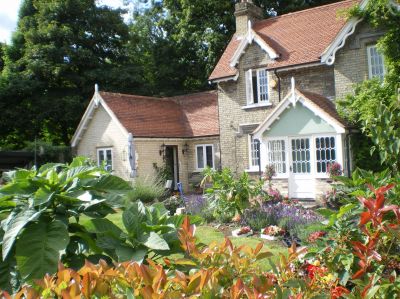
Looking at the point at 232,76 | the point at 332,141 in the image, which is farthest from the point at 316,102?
the point at 232,76

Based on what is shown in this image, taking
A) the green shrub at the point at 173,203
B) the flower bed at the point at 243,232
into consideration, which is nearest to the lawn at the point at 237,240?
the flower bed at the point at 243,232

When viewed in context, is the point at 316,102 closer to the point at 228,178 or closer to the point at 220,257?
the point at 228,178

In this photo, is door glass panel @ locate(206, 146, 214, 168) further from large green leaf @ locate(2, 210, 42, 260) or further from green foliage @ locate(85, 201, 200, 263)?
large green leaf @ locate(2, 210, 42, 260)

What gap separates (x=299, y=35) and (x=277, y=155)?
6.10 meters

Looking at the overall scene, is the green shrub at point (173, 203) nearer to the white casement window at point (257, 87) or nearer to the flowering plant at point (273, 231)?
the flowering plant at point (273, 231)

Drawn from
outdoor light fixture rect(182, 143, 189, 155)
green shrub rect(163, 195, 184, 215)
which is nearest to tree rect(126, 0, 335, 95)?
outdoor light fixture rect(182, 143, 189, 155)

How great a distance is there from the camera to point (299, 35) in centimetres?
2103

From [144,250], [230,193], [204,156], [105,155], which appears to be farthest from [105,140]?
→ [144,250]

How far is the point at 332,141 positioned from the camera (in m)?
17.4

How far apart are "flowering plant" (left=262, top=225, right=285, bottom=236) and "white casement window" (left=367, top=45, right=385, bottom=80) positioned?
9.17 metres

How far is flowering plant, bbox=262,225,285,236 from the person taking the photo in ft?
35.3

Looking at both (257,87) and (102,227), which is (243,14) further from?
(102,227)

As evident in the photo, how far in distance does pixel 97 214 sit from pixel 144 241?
0.49 meters

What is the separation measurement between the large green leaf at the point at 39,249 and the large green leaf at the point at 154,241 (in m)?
0.49
